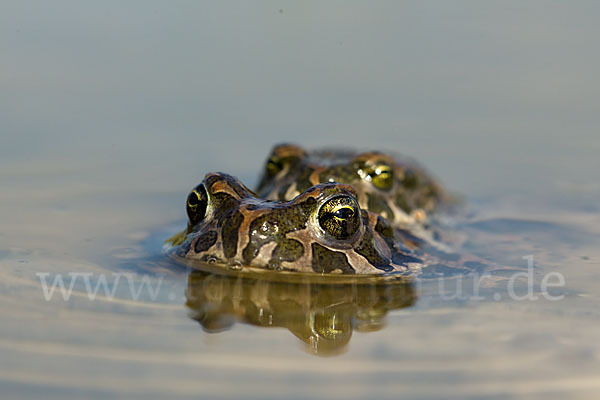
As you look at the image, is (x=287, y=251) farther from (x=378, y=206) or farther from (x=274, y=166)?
(x=274, y=166)

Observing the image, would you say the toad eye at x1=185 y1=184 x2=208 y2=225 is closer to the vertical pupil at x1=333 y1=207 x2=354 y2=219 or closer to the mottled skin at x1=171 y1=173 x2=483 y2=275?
the mottled skin at x1=171 y1=173 x2=483 y2=275

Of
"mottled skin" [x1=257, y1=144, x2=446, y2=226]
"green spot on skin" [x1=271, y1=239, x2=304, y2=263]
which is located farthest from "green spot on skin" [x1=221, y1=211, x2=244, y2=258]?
"mottled skin" [x1=257, y1=144, x2=446, y2=226]

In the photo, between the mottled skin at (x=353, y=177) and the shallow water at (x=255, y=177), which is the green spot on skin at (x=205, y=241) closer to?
the shallow water at (x=255, y=177)

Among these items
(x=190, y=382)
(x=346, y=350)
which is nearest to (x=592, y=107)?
(x=346, y=350)

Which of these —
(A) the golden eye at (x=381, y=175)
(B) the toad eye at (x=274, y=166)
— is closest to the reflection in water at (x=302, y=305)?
(A) the golden eye at (x=381, y=175)

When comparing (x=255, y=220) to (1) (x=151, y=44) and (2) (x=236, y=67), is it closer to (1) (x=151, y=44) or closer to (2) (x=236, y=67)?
(2) (x=236, y=67)

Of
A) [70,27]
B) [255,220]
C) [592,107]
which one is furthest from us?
[70,27]
